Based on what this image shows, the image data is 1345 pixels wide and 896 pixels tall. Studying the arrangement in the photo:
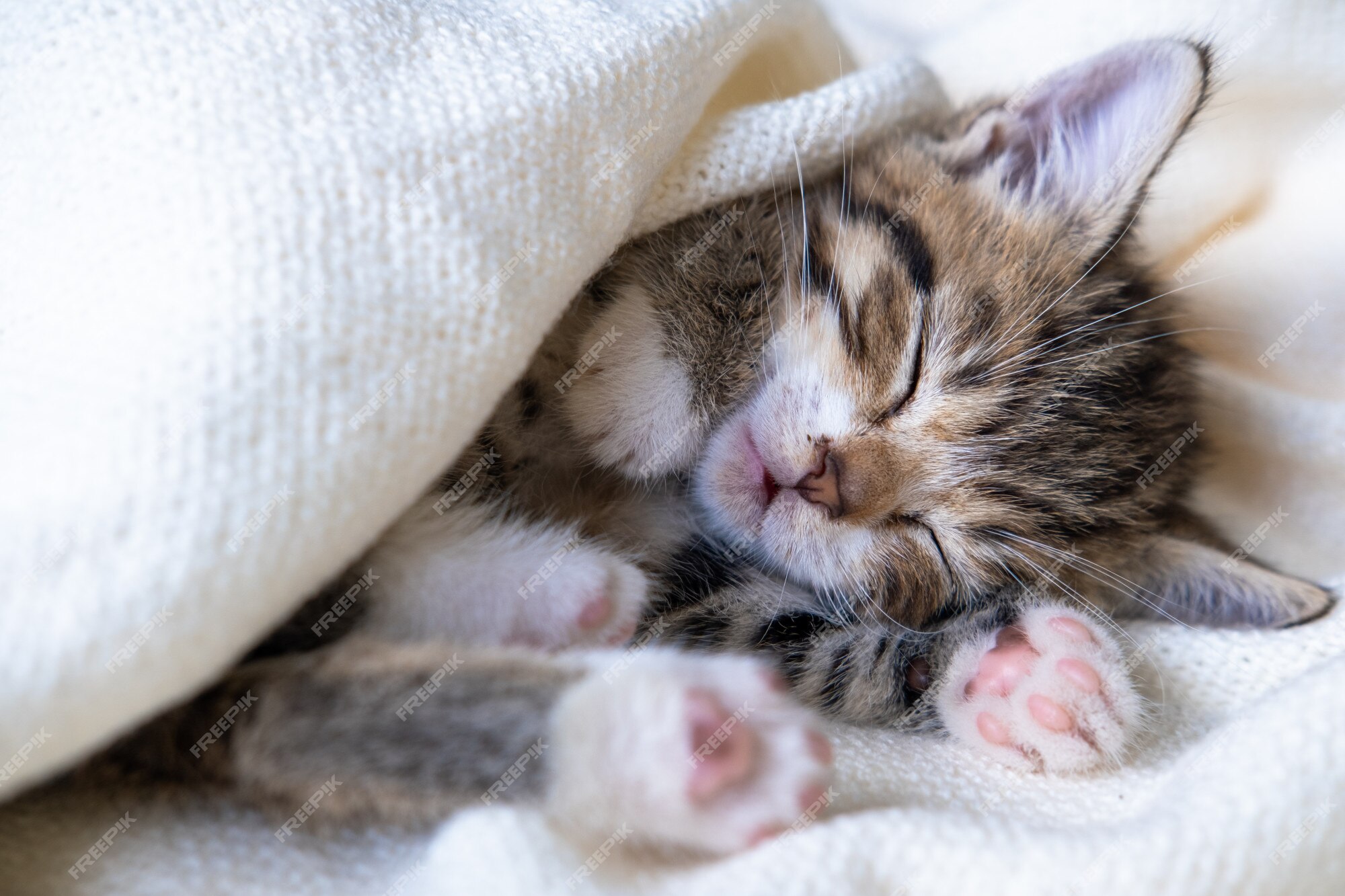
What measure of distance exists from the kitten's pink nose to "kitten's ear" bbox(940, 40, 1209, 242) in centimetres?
47

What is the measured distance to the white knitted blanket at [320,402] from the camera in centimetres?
63

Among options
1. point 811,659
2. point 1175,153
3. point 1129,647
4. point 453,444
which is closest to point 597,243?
point 453,444

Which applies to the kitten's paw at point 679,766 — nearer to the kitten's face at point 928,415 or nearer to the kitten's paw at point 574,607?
the kitten's paw at point 574,607

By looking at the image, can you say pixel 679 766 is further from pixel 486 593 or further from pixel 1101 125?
pixel 1101 125

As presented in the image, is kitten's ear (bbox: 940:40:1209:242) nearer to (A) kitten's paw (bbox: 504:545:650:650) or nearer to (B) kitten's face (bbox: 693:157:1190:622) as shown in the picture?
A: (B) kitten's face (bbox: 693:157:1190:622)

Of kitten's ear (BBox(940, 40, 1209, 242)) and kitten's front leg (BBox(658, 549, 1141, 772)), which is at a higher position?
→ kitten's ear (BBox(940, 40, 1209, 242))

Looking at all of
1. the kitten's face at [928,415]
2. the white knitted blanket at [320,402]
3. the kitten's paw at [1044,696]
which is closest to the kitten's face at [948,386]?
the kitten's face at [928,415]

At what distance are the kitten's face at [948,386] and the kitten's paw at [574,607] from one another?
266 mm

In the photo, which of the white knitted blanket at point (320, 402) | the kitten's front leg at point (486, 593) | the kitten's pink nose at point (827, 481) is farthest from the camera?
the kitten's pink nose at point (827, 481)

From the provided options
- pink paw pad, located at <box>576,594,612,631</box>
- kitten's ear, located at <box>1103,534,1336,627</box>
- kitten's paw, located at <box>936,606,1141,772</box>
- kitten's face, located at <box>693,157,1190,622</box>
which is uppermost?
pink paw pad, located at <box>576,594,612,631</box>

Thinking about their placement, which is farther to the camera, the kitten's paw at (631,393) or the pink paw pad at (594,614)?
the kitten's paw at (631,393)

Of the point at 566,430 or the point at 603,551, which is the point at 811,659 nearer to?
the point at 603,551

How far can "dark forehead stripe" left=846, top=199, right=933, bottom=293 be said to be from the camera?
3.61 feet

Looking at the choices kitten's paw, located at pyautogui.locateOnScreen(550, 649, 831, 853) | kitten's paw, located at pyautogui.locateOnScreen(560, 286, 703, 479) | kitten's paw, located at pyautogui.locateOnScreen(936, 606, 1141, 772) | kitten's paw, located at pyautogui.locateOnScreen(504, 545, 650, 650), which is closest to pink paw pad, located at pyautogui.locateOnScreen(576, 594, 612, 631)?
kitten's paw, located at pyautogui.locateOnScreen(504, 545, 650, 650)
